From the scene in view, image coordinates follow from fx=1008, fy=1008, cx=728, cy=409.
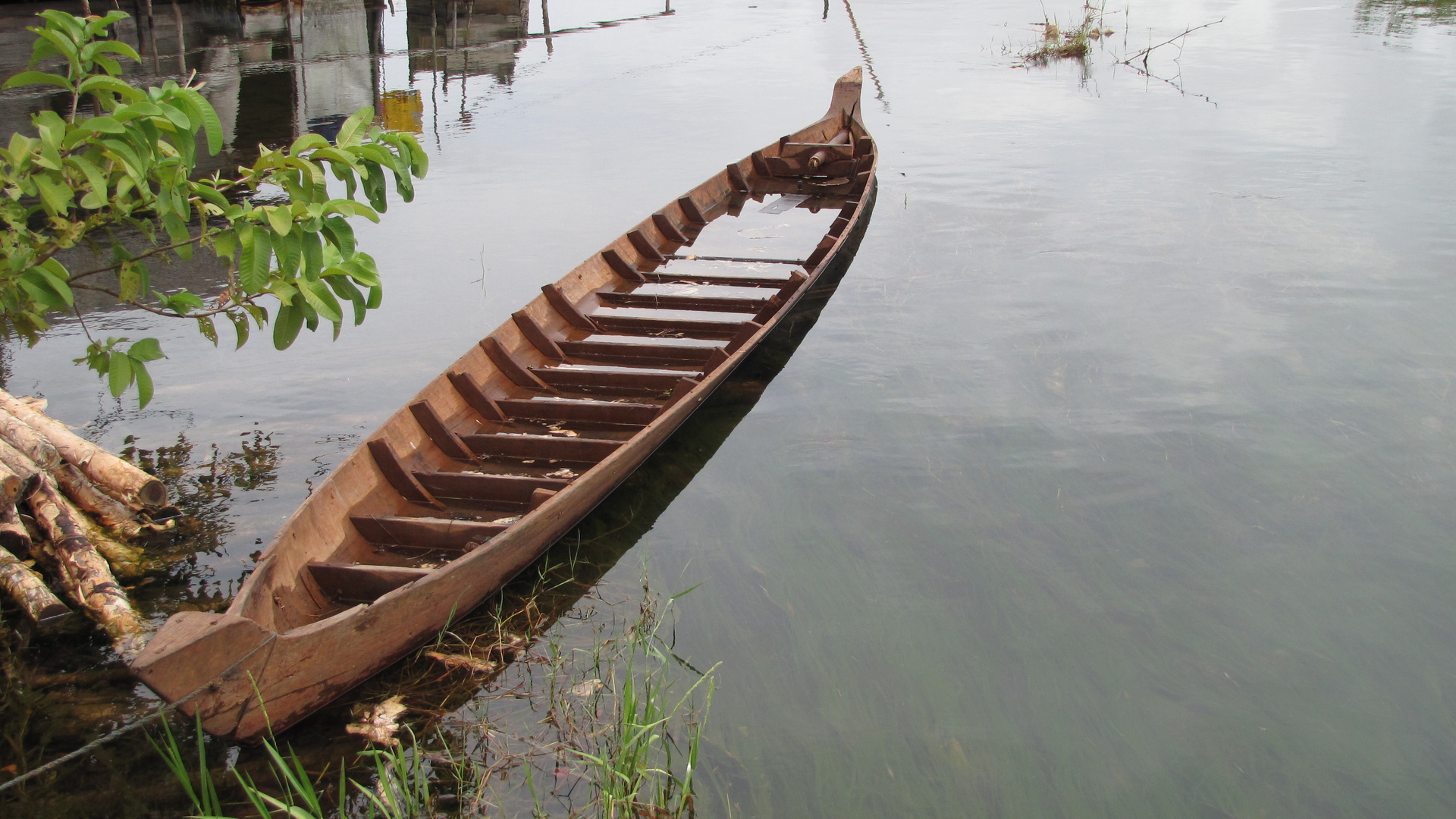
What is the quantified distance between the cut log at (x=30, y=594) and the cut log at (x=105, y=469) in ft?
2.24

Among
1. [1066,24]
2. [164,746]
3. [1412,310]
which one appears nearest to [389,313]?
[164,746]

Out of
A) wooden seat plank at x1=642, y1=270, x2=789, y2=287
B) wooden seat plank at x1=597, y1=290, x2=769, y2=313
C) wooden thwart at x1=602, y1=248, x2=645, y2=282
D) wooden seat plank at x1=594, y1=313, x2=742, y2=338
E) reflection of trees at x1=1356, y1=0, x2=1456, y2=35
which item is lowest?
wooden seat plank at x1=594, y1=313, x2=742, y2=338

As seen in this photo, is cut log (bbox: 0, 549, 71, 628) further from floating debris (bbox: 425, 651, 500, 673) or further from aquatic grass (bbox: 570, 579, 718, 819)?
aquatic grass (bbox: 570, 579, 718, 819)

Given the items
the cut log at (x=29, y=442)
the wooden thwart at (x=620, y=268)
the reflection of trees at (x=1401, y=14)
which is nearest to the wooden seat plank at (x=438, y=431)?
the cut log at (x=29, y=442)

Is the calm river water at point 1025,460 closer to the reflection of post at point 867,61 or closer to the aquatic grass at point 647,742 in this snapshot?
the aquatic grass at point 647,742

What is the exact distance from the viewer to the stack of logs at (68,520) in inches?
184

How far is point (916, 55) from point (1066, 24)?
16.3ft

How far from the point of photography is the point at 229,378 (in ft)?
24.6

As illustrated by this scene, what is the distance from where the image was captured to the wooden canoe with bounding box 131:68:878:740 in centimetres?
374

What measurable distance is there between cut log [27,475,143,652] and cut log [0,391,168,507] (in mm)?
356

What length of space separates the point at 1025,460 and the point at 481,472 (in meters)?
3.43

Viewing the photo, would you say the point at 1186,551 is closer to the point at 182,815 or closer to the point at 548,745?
the point at 548,745

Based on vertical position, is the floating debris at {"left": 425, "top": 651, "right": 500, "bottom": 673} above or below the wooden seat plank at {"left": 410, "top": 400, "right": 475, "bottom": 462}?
below

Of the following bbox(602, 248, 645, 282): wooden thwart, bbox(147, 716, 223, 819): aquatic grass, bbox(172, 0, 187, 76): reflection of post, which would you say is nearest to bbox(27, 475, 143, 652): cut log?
bbox(147, 716, 223, 819): aquatic grass
